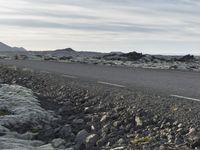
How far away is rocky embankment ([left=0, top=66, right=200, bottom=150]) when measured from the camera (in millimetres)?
9398

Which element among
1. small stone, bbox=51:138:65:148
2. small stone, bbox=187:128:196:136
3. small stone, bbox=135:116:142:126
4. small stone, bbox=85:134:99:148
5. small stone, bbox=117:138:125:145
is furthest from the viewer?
small stone, bbox=135:116:142:126

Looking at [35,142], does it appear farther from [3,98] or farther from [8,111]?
[3,98]

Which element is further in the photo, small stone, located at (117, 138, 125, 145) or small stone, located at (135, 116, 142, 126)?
small stone, located at (135, 116, 142, 126)

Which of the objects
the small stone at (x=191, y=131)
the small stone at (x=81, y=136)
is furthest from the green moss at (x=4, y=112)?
the small stone at (x=191, y=131)

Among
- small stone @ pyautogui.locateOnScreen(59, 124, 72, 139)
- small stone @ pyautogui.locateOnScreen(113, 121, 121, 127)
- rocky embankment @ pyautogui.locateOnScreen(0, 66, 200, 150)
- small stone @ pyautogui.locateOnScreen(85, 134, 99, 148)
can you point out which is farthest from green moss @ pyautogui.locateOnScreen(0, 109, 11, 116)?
small stone @ pyautogui.locateOnScreen(85, 134, 99, 148)

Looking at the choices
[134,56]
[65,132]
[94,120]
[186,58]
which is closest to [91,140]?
[65,132]

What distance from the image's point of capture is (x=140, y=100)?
1290cm

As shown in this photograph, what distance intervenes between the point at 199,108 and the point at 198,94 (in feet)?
8.67

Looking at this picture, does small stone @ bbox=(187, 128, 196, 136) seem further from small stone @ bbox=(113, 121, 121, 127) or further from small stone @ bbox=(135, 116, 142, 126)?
small stone @ bbox=(113, 121, 121, 127)

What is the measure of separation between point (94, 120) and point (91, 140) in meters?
2.02

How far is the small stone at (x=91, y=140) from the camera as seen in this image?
9692 millimetres

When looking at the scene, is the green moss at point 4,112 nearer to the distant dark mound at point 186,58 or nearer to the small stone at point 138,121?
the small stone at point 138,121

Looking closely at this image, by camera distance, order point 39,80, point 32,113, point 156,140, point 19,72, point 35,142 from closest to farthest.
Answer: point 156,140 < point 35,142 < point 32,113 < point 39,80 < point 19,72

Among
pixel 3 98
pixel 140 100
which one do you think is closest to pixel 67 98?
pixel 3 98
